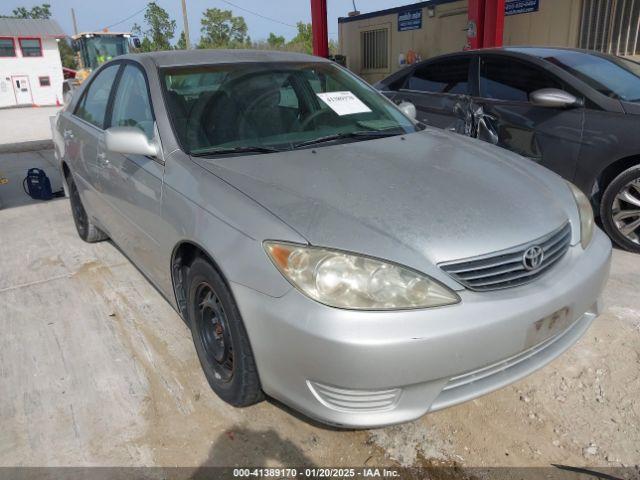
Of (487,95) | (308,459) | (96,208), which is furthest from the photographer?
(487,95)

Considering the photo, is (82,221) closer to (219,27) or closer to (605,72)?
(605,72)

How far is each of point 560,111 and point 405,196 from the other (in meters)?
2.59

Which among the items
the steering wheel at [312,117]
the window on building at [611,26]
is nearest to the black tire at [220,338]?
the steering wheel at [312,117]

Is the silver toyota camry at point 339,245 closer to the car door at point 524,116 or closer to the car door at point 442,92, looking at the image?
the car door at point 524,116

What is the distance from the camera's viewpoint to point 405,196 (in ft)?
6.98

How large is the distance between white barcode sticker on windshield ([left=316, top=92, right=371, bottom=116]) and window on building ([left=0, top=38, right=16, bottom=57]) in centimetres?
3275

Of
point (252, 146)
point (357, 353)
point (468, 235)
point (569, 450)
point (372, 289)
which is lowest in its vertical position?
point (569, 450)

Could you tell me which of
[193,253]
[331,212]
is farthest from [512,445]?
[193,253]

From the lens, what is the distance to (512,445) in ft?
6.90

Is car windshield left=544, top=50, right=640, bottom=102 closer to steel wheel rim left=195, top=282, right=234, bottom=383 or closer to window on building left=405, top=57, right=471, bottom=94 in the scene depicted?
window on building left=405, top=57, right=471, bottom=94

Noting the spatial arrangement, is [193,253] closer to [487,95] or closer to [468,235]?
[468,235]

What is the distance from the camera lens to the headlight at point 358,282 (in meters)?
1.75

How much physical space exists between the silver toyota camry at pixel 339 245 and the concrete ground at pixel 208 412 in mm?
229

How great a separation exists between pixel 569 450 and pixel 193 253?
1722mm
